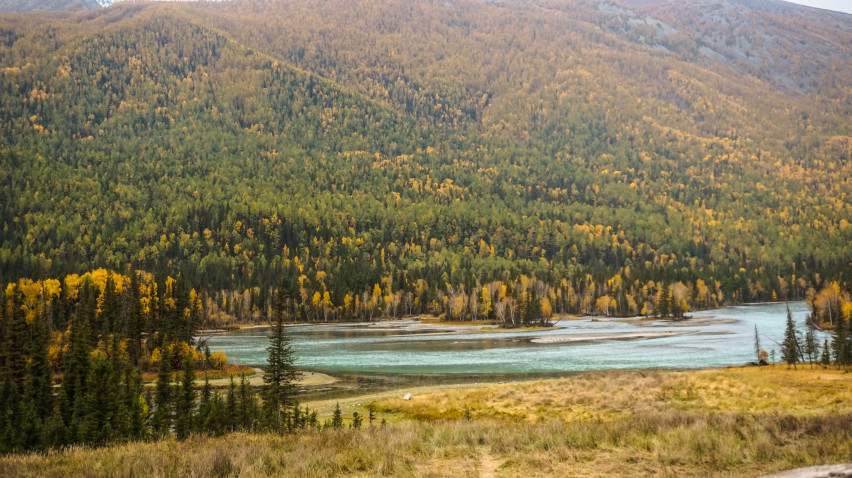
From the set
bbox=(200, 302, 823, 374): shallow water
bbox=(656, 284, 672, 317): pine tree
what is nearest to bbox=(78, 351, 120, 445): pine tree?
bbox=(200, 302, 823, 374): shallow water

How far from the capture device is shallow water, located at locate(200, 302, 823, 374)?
247 ft

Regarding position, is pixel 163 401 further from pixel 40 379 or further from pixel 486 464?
pixel 486 464

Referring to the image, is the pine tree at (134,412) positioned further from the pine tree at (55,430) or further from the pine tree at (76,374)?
the pine tree at (55,430)

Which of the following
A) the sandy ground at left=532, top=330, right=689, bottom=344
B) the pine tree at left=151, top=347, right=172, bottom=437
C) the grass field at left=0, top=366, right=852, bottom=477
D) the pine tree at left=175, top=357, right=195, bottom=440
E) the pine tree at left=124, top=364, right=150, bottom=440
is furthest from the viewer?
the sandy ground at left=532, top=330, right=689, bottom=344

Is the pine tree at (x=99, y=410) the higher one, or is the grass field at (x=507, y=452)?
the grass field at (x=507, y=452)

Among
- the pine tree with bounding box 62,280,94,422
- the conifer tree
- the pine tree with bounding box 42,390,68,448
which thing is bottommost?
the pine tree with bounding box 42,390,68,448

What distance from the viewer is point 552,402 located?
137 feet

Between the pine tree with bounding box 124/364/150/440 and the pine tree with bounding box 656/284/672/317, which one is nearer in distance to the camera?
the pine tree with bounding box 124/364/150/440

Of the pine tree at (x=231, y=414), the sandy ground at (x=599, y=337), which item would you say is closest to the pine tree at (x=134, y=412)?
the pine tree at (x=231, y=414)

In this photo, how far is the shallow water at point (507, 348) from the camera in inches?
2965

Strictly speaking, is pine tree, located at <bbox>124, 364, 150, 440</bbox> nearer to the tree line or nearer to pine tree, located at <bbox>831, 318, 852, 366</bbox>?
the tree line

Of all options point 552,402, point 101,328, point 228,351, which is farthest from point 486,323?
point 552,402

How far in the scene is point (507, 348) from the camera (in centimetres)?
9969

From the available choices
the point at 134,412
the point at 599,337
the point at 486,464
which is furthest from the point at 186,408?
the point at 599,337
